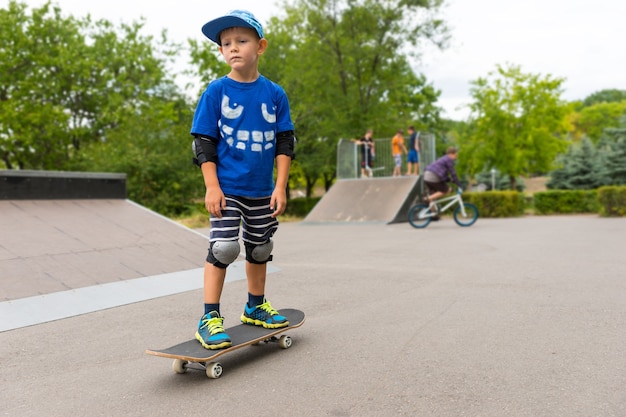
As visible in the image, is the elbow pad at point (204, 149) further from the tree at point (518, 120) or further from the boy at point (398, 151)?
the tree at point (518, 120)

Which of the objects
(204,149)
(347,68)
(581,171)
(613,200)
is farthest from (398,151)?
(581,171)

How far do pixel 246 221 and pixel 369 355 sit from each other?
3.68 feet

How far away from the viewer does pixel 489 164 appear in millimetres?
35188

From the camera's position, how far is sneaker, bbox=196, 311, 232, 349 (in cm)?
297

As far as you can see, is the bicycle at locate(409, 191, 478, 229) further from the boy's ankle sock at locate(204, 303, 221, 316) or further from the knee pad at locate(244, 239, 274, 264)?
the boy's ankle sock at locate(204, 303, 221, 316)

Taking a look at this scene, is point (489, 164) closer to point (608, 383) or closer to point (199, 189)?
point (199, 189)

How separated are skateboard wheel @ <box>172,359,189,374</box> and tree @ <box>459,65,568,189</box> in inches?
1282

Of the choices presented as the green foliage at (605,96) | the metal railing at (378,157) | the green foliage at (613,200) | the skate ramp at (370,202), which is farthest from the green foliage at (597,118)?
the skate ramp at (370,202)

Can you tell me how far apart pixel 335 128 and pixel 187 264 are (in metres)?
22.0

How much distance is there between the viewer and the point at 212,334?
3010mm

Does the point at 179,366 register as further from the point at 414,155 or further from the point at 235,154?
the point at 414,155

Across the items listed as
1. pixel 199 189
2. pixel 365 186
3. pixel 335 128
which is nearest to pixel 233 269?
pixel 365 186

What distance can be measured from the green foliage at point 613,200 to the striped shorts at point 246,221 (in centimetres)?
1835

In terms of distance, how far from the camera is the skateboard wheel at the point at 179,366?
2984 mm
